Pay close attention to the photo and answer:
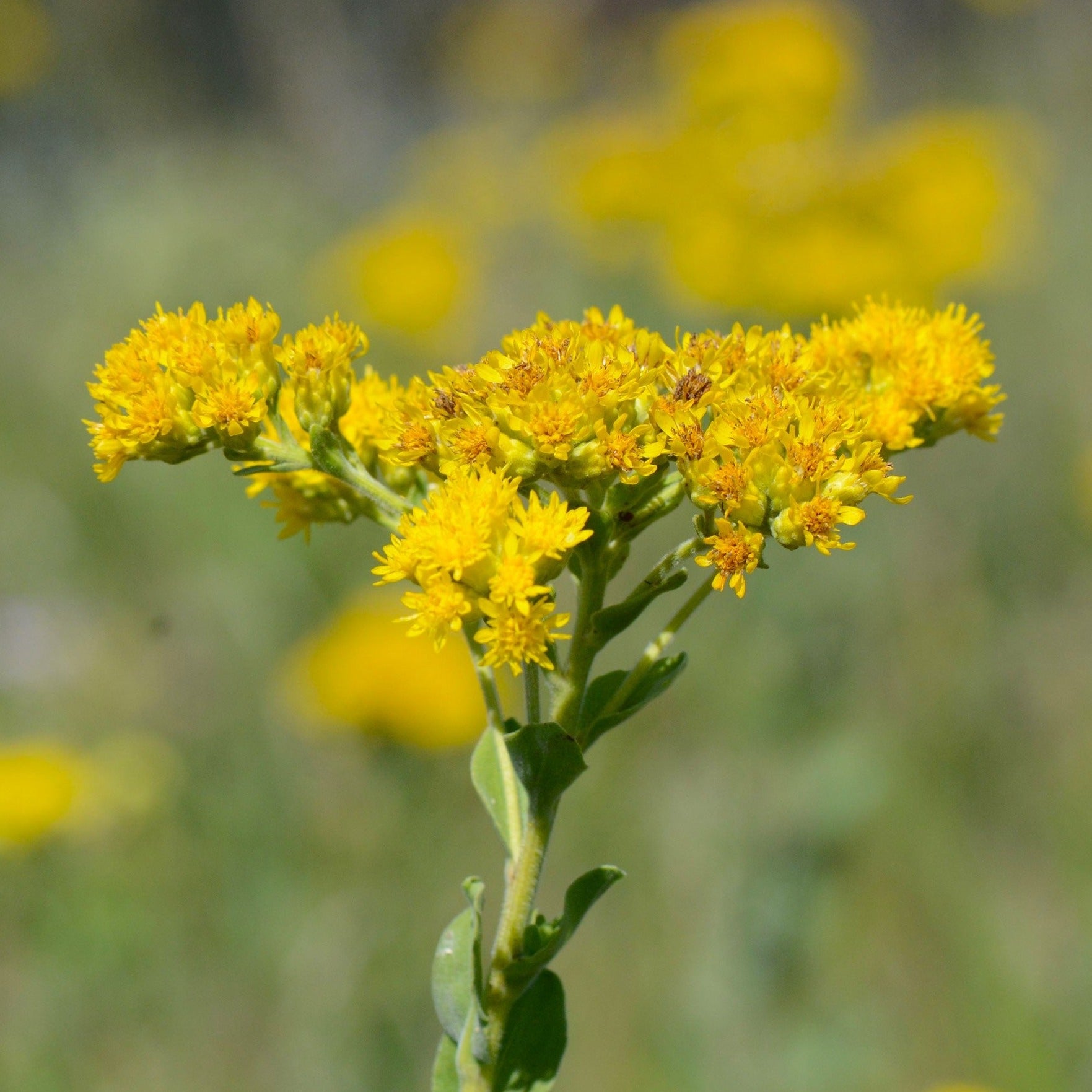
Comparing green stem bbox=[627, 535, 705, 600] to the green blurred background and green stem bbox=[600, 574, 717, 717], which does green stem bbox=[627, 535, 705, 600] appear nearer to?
green stem bbox=[600, 574, 717, 717]

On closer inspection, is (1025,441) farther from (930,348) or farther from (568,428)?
(568,428)

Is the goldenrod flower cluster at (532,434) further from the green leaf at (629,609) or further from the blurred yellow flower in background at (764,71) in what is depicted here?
the blurred yellow flower in background at (764,71)

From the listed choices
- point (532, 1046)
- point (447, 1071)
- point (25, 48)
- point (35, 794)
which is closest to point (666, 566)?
point (532, 1046)

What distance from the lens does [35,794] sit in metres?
4.52

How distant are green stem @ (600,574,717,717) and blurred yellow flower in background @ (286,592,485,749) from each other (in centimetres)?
286

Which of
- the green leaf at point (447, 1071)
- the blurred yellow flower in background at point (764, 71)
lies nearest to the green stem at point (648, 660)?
the green leaf at point (447, 1071)

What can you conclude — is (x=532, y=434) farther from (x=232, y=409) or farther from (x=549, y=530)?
(x=232, y=409)

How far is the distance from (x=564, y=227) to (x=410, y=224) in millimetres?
1507

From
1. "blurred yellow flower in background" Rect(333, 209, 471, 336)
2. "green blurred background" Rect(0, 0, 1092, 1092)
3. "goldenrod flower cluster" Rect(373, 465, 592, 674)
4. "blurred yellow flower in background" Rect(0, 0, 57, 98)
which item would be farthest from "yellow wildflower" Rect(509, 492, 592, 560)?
"blurred yellow flower in background" Rect(0, 0, 57, 98)

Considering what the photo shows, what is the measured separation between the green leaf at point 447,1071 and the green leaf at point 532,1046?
0.30 feet

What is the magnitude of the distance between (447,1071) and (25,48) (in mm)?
12615

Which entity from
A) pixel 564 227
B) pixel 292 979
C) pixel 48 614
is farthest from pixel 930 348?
pixel 564 227

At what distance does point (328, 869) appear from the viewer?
16.1 feet

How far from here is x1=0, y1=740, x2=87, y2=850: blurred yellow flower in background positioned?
441 cm
